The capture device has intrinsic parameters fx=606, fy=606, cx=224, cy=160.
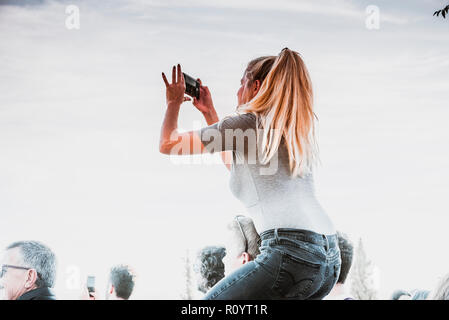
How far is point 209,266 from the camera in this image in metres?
2.44

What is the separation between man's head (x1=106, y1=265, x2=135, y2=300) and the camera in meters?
2.56

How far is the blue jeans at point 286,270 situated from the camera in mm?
1584

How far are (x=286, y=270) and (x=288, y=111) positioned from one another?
1.49 feet

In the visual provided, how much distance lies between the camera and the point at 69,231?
3.10m

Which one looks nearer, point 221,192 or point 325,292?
point 325,292

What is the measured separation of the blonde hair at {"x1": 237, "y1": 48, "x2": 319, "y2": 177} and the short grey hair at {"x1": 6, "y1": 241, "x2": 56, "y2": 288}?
121 centimetres

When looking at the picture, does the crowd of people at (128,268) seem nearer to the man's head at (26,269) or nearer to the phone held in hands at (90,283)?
the man's head at (26,269)

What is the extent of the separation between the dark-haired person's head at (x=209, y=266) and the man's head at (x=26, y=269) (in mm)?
617

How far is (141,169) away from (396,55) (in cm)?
149
